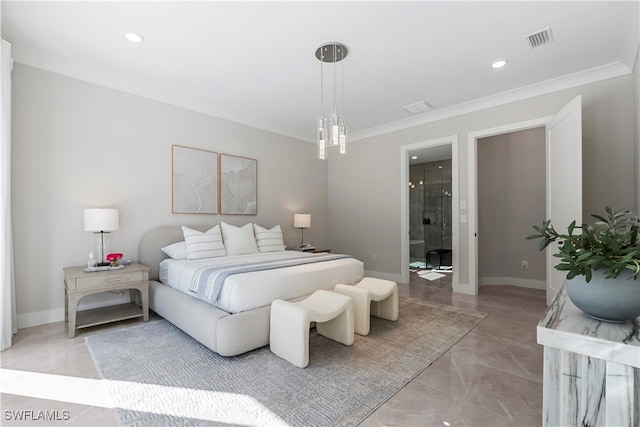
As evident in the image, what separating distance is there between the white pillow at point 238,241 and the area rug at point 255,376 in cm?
124

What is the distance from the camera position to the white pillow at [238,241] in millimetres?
3906

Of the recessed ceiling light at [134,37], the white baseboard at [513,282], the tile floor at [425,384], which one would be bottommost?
the white baseboard at [513,282]

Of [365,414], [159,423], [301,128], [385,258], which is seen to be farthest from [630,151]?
[159,423]

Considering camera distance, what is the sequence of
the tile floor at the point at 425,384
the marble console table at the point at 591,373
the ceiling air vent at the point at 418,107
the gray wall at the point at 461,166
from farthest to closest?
the ceiling air vent at the point at 418,107
the gray wall at the point at 461,166
the tile floor at the point at 425,384
the marble console table at the point at 591,373

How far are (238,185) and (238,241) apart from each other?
105cm

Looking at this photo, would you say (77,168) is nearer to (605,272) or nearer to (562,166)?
(605,272)

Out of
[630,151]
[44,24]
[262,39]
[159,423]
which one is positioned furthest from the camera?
[630,151]

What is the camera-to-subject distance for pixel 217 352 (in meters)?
2.29

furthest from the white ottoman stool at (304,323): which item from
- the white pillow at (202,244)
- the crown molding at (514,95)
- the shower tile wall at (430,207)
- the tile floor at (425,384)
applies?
the shower tile wall at (430,207)

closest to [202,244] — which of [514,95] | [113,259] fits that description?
[113,259]

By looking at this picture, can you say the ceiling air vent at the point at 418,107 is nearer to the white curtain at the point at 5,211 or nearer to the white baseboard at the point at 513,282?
the white baseboard at the point at 513,282

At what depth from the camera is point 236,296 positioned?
2.35 meters

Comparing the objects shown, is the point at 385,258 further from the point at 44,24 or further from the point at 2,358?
the point at 44,24

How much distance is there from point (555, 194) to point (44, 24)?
17.2 ft
